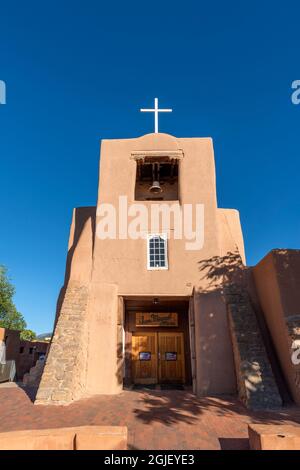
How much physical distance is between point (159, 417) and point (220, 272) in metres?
6.79

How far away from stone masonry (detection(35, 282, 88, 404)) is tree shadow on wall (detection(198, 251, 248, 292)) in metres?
5.46

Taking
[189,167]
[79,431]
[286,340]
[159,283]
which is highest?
[189,167]

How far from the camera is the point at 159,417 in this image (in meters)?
8.47

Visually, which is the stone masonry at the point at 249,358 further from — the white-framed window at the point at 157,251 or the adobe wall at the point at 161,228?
the white-framed window at the point at 157,251

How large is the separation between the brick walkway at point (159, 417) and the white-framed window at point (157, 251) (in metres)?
5.53

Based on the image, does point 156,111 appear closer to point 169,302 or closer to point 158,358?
point 169,302

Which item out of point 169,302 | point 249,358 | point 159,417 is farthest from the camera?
point 169,302

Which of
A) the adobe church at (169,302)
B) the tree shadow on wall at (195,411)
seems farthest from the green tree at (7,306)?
the tree shadow on wall at (195,411)

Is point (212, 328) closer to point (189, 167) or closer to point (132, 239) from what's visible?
point (132, 239)

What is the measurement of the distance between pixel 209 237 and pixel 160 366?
26.8 feet

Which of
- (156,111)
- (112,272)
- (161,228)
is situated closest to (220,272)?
(161,228)

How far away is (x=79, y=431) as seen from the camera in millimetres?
5180

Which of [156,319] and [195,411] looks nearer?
[195,411]
